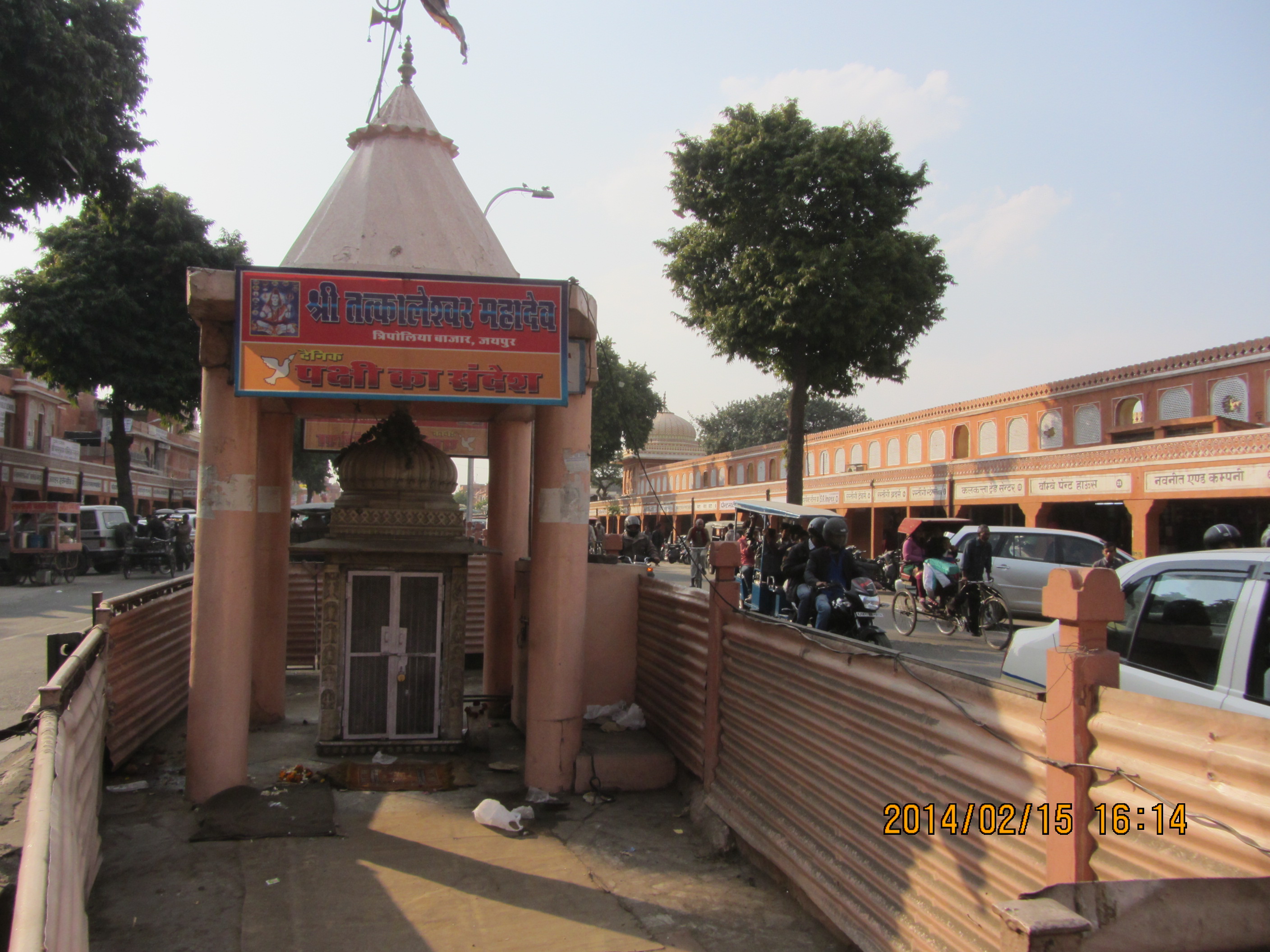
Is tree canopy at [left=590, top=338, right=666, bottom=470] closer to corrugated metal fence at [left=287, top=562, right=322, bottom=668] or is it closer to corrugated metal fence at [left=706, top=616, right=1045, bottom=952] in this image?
corrugated metal fence at [left=287, top=562, right=322, bottom=668]

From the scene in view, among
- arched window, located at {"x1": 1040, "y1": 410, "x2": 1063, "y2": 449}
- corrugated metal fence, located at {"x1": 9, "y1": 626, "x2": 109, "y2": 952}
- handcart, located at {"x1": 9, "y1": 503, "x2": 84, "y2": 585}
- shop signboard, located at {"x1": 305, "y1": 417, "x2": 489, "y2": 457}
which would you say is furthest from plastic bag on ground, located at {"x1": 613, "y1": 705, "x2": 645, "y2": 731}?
arched window, located at {"x1": 1040, "y1": 410, "x2": 1063, "y2": 449}

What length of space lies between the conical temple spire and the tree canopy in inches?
1193

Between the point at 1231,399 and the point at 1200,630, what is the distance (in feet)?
79.6

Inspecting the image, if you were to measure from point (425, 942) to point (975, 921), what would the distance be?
2511mm

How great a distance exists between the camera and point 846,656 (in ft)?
14.0

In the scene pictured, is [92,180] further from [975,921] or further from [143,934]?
[975,921]

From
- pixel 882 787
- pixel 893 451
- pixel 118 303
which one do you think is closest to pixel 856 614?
pixel 882 787

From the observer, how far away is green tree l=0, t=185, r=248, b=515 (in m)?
27.2

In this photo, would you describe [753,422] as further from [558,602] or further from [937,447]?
[558,602]

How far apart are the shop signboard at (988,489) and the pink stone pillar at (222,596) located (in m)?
23.4

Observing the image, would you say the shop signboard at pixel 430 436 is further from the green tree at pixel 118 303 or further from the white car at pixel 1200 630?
the green tree at pixel 118 303

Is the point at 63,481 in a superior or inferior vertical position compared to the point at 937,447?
inferior

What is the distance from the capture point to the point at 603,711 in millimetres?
7613

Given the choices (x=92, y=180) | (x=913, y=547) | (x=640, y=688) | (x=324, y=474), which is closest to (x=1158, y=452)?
(x=913, y=547)
